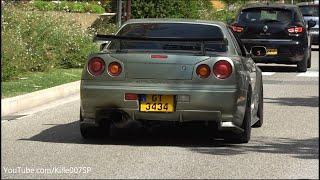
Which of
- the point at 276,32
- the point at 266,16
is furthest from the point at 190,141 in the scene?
the point at 266,16

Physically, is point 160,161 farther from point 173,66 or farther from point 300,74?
point 300,74

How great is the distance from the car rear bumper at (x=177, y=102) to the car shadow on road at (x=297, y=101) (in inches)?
183

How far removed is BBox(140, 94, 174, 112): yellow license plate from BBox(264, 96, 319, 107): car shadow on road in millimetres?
5019

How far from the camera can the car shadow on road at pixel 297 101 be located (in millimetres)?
13617

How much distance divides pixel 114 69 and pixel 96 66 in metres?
0.22

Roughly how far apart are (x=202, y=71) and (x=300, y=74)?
11296 millimetres

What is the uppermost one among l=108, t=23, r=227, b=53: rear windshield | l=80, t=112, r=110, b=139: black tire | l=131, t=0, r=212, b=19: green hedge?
l=108, t=23, r=227, b=53: rear windshield

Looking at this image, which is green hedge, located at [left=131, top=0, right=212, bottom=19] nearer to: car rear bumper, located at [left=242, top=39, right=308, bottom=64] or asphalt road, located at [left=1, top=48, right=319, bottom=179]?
car rear bumper, located at [left=242, top=39, right=308, bottom=64]

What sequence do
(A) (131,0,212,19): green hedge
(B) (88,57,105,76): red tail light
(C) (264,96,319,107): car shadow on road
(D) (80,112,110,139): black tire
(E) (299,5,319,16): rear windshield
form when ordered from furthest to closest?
1. (E) (299,5,319,16): rear windshield
2. (A) (131,0,212,19): green hedge
3. (C) (264,96,319,107): car shadow on road
4. (D) (80,112,110,139): black tire
5. (B) (88,57,105,76): red tail light

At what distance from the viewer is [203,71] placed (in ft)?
29.5

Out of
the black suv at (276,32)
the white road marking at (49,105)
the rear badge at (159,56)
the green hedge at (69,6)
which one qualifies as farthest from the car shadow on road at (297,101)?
the green hedge at (69,6)

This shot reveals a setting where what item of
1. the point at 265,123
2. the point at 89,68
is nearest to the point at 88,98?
the point at 89,68

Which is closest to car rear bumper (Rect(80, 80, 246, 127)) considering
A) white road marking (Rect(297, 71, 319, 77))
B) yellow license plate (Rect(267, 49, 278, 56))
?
white road marking (Rect(297, 71, 319, 77))

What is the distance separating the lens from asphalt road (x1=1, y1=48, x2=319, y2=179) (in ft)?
25.6
